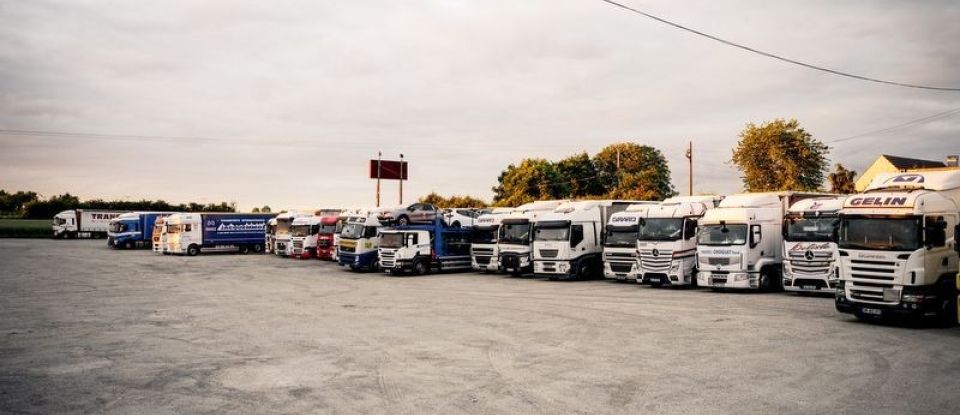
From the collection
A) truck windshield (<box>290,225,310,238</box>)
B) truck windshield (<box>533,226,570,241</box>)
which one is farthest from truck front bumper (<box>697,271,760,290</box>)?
truck windshield (<box>290,225,310,238</box>)

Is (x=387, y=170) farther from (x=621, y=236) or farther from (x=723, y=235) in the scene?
(x=723, y=235)

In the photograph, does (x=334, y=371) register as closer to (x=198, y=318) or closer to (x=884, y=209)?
(x=198, y=318)

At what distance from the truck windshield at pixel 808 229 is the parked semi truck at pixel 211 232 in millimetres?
40931

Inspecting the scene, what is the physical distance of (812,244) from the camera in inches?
829

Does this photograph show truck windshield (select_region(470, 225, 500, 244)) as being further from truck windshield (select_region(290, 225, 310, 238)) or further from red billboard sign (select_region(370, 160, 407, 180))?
red billboard sign (select_region(370, 160, 407, 180))

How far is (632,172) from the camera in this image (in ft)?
269

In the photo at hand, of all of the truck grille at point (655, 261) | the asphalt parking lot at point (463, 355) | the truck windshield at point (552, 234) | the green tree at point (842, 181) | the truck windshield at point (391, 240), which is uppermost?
the green tree at point (842, 181)

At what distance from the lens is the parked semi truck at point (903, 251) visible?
1435 centimetres

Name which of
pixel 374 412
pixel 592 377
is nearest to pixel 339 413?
pixel 374 412

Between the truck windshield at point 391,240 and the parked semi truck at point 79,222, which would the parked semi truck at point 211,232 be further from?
the parked semi truck at point 79,222

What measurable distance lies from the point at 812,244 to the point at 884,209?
6.18m

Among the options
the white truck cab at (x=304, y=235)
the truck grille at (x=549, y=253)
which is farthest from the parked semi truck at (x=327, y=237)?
the truck grille at (x=549, y=253)

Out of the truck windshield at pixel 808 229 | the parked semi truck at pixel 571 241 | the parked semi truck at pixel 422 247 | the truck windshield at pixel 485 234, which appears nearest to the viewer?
the truck windshield at pixel 808 229

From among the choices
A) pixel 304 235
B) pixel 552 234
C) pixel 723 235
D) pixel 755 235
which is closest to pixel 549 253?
pixel 552 234
